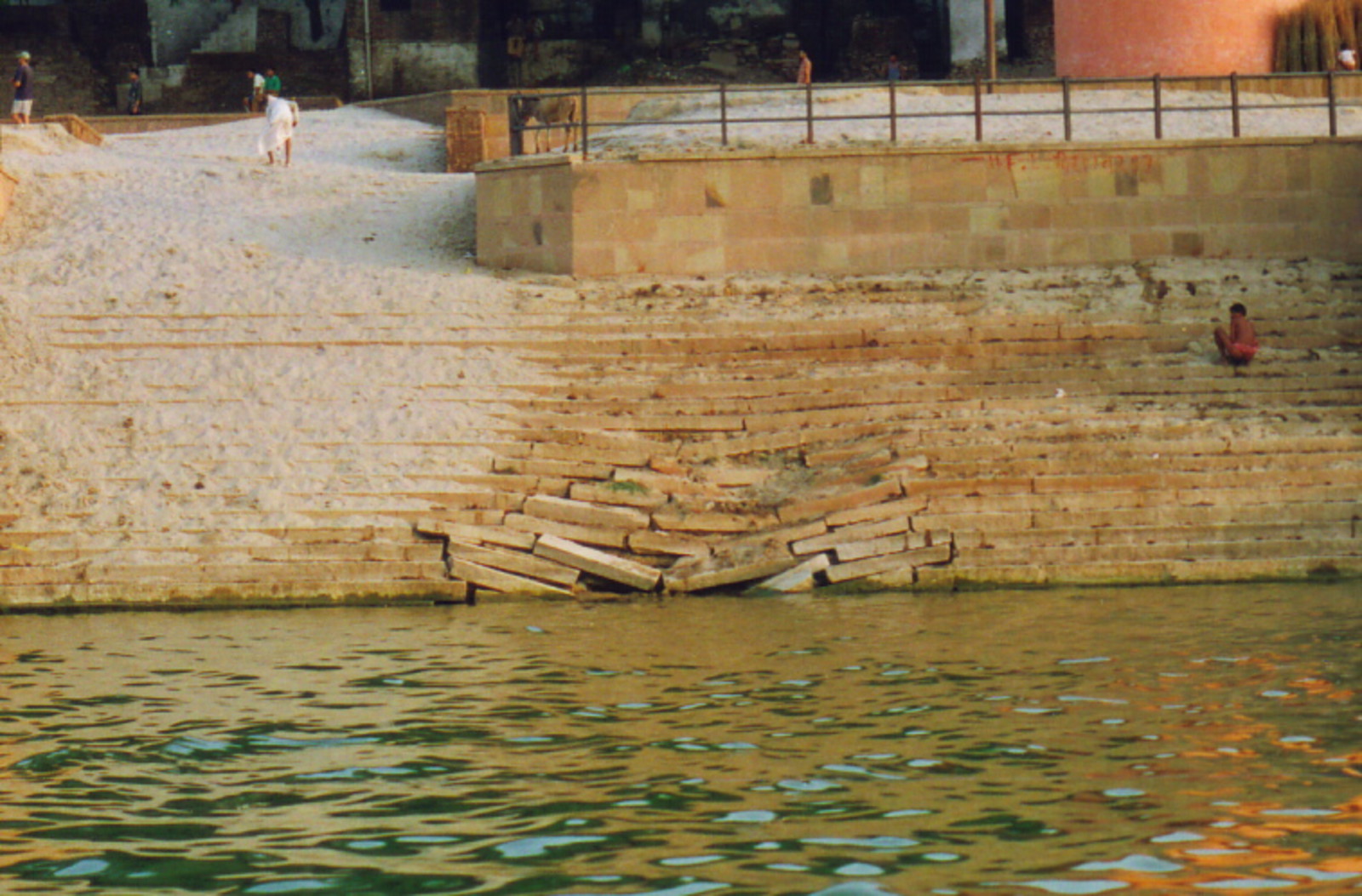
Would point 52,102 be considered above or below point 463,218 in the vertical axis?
above

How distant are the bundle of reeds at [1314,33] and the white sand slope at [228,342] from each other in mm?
11366

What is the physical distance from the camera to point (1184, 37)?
82.2 ft

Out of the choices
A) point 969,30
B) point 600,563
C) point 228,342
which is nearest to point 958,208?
point 600,563

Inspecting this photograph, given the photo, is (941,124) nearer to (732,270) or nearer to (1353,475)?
(732,270)

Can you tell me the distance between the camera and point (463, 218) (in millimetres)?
20859

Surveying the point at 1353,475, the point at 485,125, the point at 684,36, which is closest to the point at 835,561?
the point at 1353,475

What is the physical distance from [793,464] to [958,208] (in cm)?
501

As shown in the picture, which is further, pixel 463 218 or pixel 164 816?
pixel 463 218

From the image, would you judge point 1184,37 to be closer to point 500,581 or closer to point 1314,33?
point 1314,33

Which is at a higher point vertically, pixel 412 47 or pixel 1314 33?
pixel 412 47

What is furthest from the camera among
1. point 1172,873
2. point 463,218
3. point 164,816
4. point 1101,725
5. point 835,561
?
point 463,218

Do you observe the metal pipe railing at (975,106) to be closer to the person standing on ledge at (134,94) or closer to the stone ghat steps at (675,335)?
the stone ghat steps at (675,335)

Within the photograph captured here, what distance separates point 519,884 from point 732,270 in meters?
13.4

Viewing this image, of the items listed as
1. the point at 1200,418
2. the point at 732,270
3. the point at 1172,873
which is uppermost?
the point at 732,270
